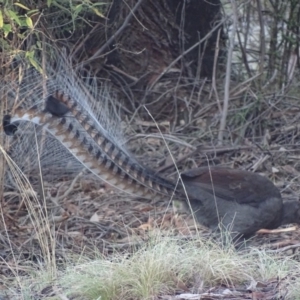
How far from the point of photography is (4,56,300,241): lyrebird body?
6.71 metres

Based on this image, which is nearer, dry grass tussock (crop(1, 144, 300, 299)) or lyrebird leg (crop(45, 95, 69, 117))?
dry grass tussock (crop(1, 144, 300, 299))

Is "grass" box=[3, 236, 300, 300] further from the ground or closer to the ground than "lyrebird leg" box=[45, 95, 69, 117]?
closer to the ground

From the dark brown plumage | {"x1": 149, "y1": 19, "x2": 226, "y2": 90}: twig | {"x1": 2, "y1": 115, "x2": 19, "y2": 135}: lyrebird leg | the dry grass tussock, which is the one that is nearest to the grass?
the dry grass tussock

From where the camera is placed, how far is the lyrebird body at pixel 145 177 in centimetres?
671

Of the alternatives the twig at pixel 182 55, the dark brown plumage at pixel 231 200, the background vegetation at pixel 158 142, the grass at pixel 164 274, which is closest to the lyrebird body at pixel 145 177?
the dark brown plumage at pixel 231 200

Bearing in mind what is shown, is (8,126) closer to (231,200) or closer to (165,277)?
(231,200)

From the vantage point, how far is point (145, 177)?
6.82 metres

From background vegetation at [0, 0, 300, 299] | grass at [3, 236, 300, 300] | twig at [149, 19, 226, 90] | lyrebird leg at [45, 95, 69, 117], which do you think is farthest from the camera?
twig at [149, 19, 226, 90]

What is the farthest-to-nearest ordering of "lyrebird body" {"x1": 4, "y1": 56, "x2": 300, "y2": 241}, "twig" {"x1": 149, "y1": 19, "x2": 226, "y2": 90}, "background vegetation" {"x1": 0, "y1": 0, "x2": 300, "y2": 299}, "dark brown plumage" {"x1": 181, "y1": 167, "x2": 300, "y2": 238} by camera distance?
1. "twig" {"x1": 149, "y1": 19, "x2": 226, "y2": 90}
2. "dark brown plumage" {"x1": 181, "y1": 167, "x2": 300, "y2": 238}
3. "lyrebird body" {"x1": 4, "y1": 56, "x2": 300, "y2": 241}
4. "background vegetation" {"x1": 0, "y1": 0, "x2": 300, "y2": 299}

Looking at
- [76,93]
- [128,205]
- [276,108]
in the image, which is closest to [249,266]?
[76,93]

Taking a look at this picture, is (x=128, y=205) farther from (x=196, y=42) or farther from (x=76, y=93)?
(x=196, y=42)

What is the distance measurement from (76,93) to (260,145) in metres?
2.49

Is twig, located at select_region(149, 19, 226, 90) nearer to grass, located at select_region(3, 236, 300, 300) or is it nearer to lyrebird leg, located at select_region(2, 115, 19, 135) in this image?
lyrebird leg, located at select_region(2, 115, 19, 135)

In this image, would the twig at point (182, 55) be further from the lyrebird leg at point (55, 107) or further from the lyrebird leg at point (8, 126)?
the lyrebird leg at point (8, 126)
